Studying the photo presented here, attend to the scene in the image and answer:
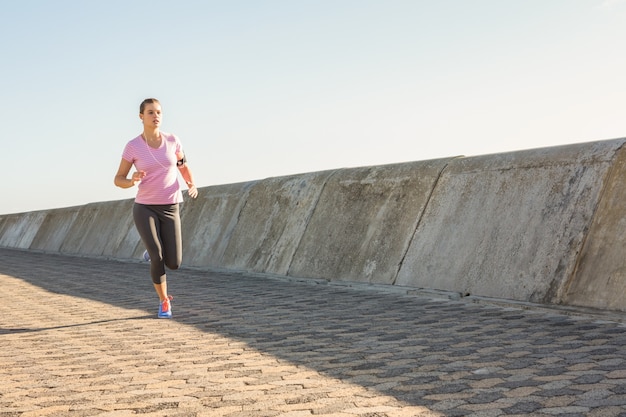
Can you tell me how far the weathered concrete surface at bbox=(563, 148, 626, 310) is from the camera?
612 centimetres

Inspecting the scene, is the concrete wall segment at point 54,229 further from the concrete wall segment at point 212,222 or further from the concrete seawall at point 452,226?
the concrete seawall at point 452,226

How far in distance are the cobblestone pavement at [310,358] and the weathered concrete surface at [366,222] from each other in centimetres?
80

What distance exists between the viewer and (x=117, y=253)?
16156mm

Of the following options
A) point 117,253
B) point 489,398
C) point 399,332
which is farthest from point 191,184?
point 117,253

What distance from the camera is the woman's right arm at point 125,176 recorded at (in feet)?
22.2

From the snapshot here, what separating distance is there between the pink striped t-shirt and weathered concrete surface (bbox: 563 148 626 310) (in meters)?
3.44

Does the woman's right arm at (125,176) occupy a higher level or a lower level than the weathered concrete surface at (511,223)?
lower

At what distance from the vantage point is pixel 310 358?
4777 mm

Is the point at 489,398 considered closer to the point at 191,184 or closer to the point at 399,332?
the point at 399,332

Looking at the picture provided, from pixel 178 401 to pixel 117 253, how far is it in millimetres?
12782

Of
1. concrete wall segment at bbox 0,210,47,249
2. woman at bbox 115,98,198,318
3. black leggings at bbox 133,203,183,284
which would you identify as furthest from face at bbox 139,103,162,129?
concrete wall segment at bbox 0,210,47,249

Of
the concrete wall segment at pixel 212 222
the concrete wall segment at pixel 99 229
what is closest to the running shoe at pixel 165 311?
the concrete wall segment at pixel 212 222

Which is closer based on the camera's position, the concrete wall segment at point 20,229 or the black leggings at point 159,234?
the black leggings at point 159,234

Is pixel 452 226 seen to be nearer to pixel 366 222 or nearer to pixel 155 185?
pixel 366 222
